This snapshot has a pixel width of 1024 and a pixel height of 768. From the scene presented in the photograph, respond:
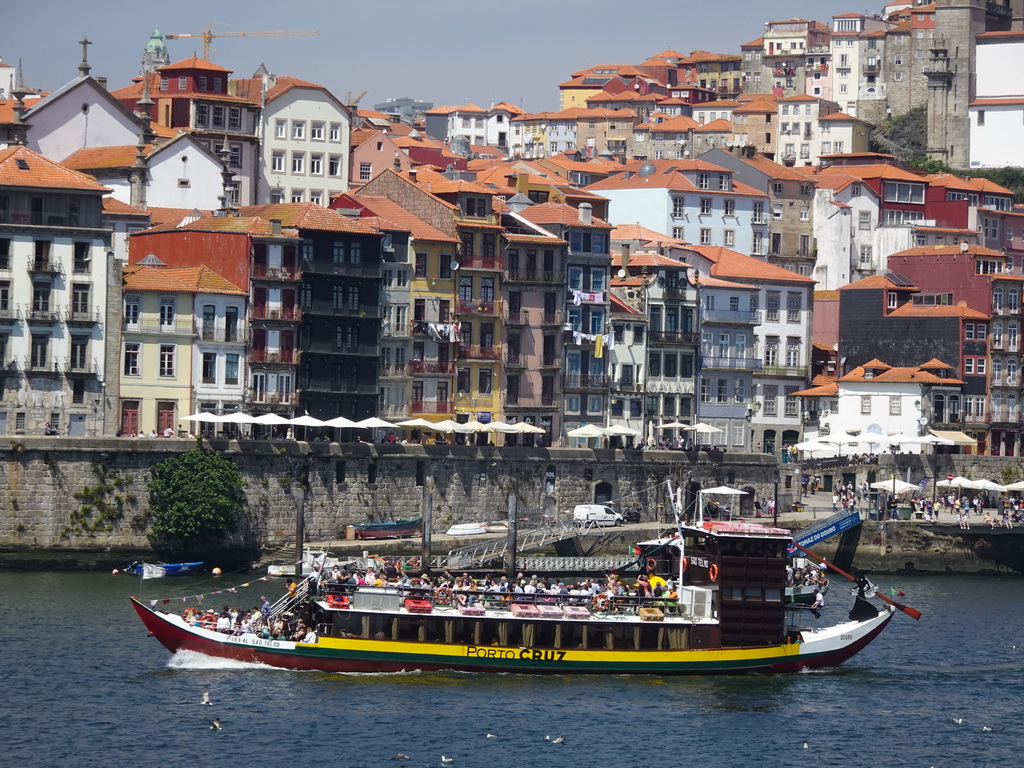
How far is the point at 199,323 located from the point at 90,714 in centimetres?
3655

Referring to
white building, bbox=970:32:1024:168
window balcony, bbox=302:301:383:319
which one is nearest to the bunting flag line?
window balcony, bbox=302:301:383:319

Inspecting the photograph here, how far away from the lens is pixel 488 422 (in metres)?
107

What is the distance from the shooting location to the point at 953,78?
186000 millimetres

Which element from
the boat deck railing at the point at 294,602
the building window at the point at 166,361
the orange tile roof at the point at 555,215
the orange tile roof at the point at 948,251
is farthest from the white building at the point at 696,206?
the boat deck railing at the point at 294,602

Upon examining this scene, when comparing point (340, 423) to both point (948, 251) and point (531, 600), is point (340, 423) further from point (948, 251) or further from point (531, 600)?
point (948, 251)

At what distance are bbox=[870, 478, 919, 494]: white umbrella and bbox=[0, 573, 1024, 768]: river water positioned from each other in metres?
31.7

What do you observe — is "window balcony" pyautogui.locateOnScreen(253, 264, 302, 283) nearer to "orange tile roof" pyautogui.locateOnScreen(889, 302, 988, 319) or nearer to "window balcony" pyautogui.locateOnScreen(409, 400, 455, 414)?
"window balcony" pyautogui.locateOnScreen(409, 400, 455, 414)

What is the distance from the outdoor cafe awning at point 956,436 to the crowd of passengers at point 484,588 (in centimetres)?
4760

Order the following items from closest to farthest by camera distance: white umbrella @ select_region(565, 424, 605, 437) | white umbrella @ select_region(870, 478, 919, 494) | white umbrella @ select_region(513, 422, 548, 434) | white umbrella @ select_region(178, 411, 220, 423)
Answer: white umbrella @ select_region(178, 411, 220, 423) < white umbrella @ select_region(513, 422, 548, 434) < white umbrella @ select_region(565, 424, 605, 437) < white umbrella @ select_region(870, 478, 919, 494)

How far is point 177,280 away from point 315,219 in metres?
7.81

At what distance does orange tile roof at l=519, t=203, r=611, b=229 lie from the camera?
372 ft

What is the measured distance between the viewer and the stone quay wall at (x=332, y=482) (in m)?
88.4

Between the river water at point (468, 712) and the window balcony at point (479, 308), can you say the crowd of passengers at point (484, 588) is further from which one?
the window balcony at point (479, 308)

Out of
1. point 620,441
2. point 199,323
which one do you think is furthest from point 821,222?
point 199,323
